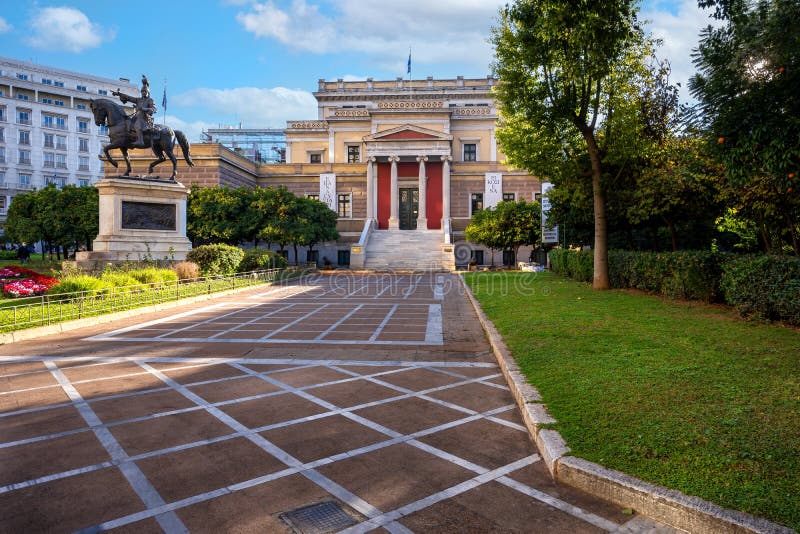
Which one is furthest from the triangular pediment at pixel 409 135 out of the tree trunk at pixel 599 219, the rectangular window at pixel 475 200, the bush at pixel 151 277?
the bush at pixel 151 277

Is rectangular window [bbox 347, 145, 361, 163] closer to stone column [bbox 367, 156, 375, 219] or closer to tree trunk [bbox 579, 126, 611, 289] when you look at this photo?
stone column [bbox 367, 156, 375, 219]

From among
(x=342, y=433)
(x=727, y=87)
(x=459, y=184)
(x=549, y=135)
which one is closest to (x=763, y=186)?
(x=727, y=87)

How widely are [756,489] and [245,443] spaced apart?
4177 mm

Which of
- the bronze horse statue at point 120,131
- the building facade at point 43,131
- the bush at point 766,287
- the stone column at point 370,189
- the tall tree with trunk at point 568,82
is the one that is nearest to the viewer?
the bush at point 766,287

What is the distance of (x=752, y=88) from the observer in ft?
25.8

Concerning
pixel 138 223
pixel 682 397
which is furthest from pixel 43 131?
pixel 682 397

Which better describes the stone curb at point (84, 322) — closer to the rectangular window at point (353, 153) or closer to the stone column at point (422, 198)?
the stone column at point (422, 198)

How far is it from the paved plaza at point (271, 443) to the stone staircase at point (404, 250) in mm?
25460

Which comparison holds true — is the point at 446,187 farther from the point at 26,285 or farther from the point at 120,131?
the point at 26,285

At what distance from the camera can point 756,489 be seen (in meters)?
3.25

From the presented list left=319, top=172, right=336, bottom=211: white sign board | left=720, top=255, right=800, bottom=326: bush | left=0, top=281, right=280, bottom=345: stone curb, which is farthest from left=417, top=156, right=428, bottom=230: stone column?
left=720, top=255, right=800, bottom=326: bush

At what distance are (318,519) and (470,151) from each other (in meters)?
50.3

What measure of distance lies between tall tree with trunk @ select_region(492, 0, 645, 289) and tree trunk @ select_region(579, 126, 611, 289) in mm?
31

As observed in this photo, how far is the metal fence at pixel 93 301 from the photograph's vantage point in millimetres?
10797
